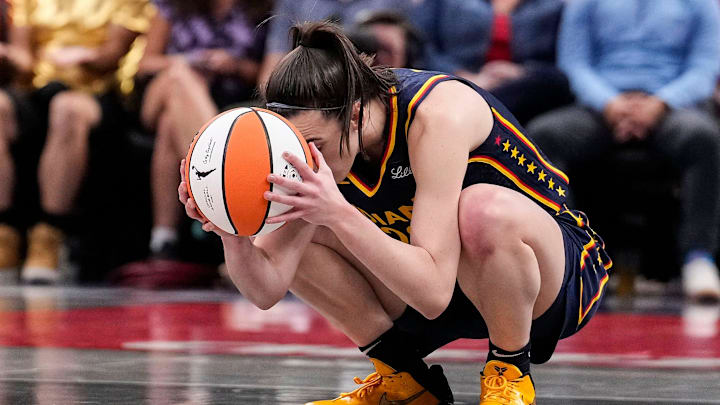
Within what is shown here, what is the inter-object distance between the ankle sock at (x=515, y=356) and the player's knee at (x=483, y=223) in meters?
0.22

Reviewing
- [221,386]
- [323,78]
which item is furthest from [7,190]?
[323,78]

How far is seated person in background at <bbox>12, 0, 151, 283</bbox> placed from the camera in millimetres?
6297

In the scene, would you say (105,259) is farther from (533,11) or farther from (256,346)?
(256,346)

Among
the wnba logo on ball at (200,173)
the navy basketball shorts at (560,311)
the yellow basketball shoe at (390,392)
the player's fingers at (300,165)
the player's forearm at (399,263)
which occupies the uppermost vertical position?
the player's fingers at (300,165)

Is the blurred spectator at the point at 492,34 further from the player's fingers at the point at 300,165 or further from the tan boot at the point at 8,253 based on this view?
the player's fingers at the point at 300,165

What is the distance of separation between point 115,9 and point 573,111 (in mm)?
3076

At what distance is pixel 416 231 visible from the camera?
79.8 inches

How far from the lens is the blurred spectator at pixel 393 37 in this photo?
5.41 m

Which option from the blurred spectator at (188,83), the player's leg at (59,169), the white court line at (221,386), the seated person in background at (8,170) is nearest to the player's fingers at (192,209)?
the white court line at (221,386)

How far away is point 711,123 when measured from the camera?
5223 mm

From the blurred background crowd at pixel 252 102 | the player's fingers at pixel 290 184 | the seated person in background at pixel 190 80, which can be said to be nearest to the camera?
the player's fingers at pixel 290 184

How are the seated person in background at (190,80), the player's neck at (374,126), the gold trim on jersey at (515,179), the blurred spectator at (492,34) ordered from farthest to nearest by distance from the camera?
the seated person in background at (190,80) → the blurred spectator at (492,34) → the gold trim on jersey at (515,179) → the player's neck at (374,126)

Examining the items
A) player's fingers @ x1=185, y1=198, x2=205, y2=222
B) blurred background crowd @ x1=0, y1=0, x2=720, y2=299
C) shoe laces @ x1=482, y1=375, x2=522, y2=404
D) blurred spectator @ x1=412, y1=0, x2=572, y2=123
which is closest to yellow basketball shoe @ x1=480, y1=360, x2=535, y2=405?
shoe laces @ x1=482, y1=375, x2=522, y2=404

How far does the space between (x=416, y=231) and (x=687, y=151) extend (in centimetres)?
347
